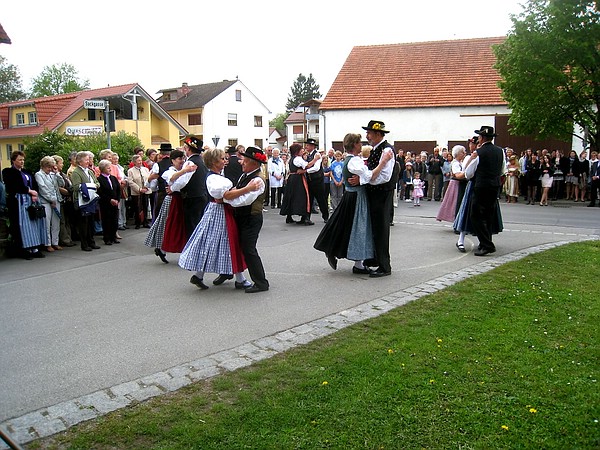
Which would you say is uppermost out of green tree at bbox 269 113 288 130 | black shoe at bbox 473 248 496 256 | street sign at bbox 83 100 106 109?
green tree at bbox 269 113 288 130

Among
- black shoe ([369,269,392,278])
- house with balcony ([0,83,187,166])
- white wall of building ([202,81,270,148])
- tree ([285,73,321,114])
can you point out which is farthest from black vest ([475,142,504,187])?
tree ([285,73,321,114])

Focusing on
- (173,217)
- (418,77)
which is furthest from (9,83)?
(173,217)

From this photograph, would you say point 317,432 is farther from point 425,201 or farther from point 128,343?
point 425,201

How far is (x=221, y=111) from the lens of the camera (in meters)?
65.2

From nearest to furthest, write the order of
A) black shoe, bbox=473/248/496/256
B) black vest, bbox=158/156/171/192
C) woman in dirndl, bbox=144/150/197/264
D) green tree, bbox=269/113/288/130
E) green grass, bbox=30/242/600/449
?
green grass, bbox=30/242/600/449 < woman in dirndl, bbox=144/150/197/264 < black shoe, bbox=473/248/496/256 < black vest, bbox=158/156/171/192 < green tree, bbox=269/113/288/130

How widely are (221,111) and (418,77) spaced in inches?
1388

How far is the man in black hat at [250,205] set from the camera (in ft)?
23.5

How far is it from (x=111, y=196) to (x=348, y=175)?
5.65 meters

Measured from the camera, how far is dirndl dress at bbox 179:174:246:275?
7.33 m

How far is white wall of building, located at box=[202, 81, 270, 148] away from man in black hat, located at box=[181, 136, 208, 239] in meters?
54.2

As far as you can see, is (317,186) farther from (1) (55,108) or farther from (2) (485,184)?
(1) (55,108)

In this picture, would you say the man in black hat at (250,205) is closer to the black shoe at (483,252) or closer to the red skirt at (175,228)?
the red skirt at (175,228)

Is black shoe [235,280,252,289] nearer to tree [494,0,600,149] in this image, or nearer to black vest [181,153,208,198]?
black vest [181,153,208,198]

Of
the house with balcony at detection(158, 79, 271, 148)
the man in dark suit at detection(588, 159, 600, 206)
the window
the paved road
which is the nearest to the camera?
the paved road
